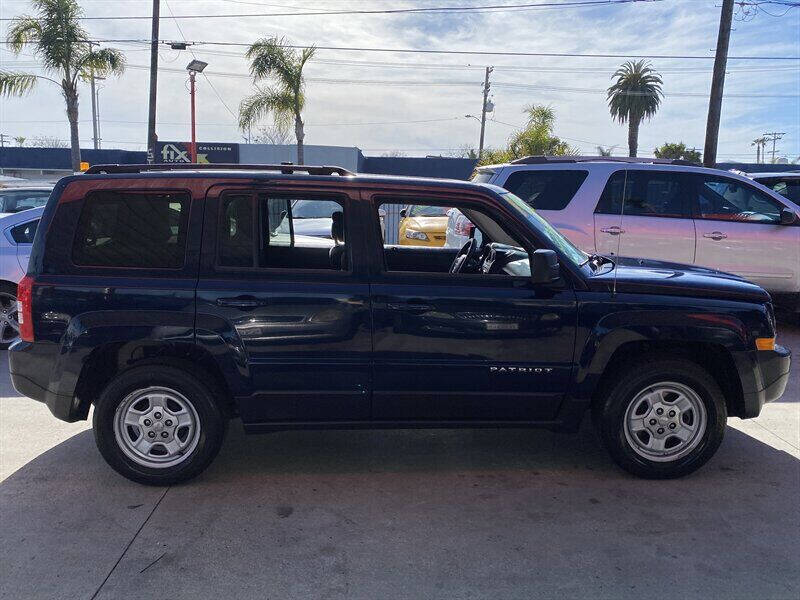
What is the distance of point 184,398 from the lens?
402 centimetres

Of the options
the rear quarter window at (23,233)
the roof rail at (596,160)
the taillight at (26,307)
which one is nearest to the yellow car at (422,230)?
the roof rail at (596,160)

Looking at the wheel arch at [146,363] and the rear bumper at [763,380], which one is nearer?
the wheel arch at [146,363]

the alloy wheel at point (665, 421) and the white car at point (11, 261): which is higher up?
the white car at point (11, 261)

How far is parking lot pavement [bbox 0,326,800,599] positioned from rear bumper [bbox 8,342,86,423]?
1.72ft

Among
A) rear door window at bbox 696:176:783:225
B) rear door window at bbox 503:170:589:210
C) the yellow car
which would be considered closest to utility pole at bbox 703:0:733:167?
the yellow car

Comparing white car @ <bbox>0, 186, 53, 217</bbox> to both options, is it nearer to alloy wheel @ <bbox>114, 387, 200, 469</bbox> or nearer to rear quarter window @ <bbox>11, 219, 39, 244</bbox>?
rear quarter window @ <bbox>11, 219, 39, 244</bbox>

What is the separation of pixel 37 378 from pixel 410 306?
2.30 meters

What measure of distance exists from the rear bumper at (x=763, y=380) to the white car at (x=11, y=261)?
7168 mm

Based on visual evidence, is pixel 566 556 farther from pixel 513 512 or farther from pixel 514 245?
pixel 514 245

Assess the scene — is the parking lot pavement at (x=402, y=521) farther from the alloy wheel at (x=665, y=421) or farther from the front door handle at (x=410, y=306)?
the front door handle at (x=410, y=306)

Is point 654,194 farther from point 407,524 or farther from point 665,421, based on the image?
point 407,524

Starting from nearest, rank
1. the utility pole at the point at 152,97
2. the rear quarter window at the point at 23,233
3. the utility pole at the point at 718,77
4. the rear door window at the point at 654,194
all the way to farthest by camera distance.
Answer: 1. the rear quarter window at the point at 23,233
2. the rear door window at the point at 654,194
3. the utility pole at the point at 718,77
4. the utility pole at the point at 152,97

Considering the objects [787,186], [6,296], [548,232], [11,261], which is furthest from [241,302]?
[787,186]

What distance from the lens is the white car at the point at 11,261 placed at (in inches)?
292
